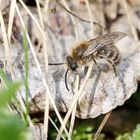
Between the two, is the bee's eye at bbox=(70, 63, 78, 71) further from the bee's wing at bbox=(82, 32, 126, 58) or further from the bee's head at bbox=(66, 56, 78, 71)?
the bee's wing at bbox=(82, 32, 126, 58)

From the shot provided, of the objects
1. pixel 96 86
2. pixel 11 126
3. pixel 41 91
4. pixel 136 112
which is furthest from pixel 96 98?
pixel 11 126

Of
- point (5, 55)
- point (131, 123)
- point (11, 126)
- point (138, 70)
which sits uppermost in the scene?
point (11, 126)

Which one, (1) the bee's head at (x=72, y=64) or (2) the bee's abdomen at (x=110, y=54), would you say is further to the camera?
(2) the bee's abdomen at (x=110, y=54)

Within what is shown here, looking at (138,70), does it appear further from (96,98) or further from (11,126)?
(11,126)

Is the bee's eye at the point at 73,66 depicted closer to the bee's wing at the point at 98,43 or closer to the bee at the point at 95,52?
the bee at the point at 95,52

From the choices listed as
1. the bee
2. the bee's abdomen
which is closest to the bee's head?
the bee

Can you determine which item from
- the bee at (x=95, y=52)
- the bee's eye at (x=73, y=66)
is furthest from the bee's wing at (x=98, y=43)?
the bee's eye at (x=73, y=66)

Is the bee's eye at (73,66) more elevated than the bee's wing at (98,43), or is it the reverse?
the bee's wing at (98,43)

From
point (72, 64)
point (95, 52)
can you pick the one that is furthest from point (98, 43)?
point (72, 64)
